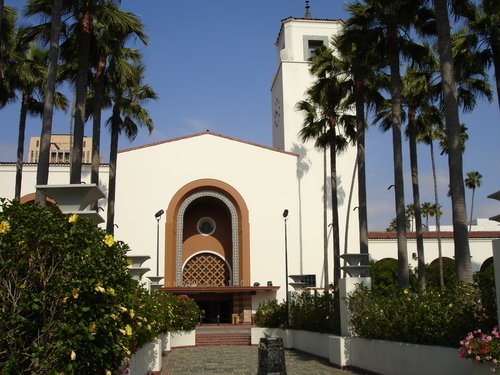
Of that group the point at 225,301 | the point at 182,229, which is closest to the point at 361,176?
the point at 182,229

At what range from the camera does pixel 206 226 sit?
40.6m

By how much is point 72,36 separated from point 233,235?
2206 cm

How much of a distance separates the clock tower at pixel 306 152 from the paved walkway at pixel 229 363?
14.1 m

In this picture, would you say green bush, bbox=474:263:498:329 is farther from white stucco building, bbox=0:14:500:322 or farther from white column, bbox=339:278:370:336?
white stucco building, bbox=0:14:500:322

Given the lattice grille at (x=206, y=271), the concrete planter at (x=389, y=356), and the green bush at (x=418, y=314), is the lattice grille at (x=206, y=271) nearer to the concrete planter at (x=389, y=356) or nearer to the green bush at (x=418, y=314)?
the concrete planter at (x=389, y=356)

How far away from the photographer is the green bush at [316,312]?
17.5m

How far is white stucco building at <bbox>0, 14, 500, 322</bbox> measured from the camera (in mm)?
36750

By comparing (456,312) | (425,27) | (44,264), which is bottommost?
(456,312)

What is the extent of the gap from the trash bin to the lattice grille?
2933cm

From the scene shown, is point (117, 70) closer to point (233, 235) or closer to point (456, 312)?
point (456, 312)

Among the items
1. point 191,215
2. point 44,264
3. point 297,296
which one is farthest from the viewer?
point 191,215

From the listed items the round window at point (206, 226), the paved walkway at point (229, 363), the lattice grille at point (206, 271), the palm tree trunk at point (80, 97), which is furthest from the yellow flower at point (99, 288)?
the round window at point (206, 226)

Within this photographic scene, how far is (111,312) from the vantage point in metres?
6.10

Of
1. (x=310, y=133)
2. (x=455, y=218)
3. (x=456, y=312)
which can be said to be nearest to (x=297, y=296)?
(x=310, y=133)
